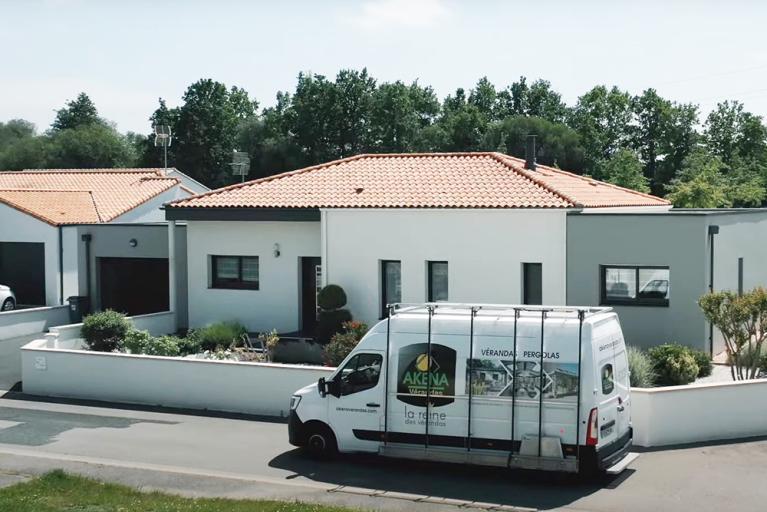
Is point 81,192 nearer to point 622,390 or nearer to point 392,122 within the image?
point 622,390

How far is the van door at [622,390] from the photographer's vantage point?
47.2 ft

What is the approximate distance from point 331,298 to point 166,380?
5689 mm

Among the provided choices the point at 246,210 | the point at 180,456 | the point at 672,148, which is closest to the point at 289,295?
the point at 246,210

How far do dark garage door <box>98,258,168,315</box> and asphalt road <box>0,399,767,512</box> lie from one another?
1373cm

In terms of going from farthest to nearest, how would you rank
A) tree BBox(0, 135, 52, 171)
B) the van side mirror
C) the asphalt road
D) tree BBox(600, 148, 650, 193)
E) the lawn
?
1. tree BBox(0, 135, 52, 171)
2. tree BBox(600, 148, 650, 193)
3. the van side mirror
4. the asphalt road
5. the lawn

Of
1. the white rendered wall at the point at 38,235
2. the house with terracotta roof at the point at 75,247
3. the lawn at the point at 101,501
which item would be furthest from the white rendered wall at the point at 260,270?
the lawn at the point at 101,501

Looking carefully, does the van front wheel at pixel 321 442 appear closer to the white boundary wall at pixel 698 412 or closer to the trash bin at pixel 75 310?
the white boundary wall at pixel 698 412

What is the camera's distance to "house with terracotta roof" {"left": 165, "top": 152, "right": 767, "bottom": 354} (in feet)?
72.2

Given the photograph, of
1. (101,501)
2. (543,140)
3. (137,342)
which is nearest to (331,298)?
(137,342)

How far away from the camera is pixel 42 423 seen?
60.9 feet

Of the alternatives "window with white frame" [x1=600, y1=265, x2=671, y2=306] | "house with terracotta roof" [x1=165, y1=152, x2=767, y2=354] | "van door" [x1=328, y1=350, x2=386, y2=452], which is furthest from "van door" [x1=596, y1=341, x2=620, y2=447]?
"window with white frame" [x1=600, y1=265, x2=671, y2=306]

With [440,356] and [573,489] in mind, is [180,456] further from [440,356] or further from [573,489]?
[573,489]

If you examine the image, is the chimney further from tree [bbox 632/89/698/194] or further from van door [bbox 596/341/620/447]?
tree [bbox 632/89/698/194]

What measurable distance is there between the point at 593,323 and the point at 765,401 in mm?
4625
